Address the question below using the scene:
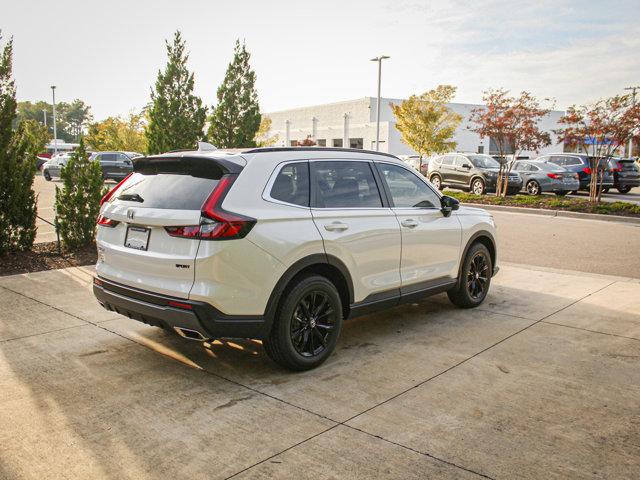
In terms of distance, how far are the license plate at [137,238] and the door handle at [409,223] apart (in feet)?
7.74

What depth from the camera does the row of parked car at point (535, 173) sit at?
23.1 metres

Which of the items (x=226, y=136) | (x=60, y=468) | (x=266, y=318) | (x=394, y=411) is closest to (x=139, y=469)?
(x=60, y=468)

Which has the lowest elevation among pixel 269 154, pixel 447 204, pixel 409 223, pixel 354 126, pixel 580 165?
pixel 409 223

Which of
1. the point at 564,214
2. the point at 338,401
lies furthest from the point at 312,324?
the point at 564,214

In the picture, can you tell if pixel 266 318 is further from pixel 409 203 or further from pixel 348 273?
pixel 409 203

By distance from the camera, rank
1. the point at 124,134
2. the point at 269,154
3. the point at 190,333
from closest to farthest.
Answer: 1. the point at 190,333
2. the point at 269,154
3. the point at 124,134

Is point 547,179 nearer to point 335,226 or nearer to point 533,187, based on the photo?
point 533,187

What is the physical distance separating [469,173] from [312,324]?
68.7 ft

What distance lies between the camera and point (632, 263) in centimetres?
951

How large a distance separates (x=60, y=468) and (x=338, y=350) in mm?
2550

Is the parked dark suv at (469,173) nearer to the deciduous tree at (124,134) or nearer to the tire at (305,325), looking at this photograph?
the tire at (305,325)

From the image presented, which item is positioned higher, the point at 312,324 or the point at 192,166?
the point at 192,166

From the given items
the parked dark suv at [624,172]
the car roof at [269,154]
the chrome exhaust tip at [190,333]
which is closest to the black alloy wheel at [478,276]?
the car roof at [269,154]

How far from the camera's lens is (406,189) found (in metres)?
5.60
